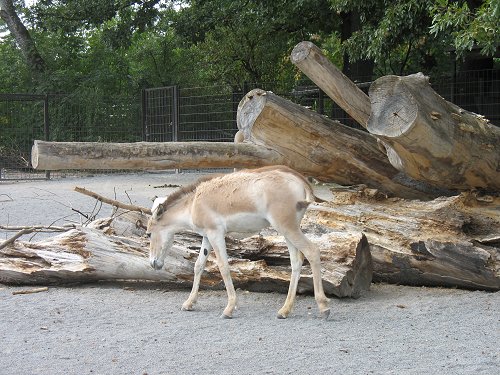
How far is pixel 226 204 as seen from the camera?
6.56 m

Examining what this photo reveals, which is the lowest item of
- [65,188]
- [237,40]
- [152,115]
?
[65,188]

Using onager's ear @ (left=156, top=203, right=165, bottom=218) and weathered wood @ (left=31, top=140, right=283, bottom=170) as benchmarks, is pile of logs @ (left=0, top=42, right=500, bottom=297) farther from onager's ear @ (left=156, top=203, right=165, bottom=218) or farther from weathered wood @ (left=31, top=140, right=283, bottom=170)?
onager's ear @ (left=156, top=203, right=165, bottom=218)

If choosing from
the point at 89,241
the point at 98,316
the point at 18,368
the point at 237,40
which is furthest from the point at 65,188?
the point at 18,368

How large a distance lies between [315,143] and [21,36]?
22.1m

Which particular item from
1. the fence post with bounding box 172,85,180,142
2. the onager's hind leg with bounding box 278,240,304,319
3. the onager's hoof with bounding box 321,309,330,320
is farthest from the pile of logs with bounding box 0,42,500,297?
the fence post with bounding box 172,85,180,142

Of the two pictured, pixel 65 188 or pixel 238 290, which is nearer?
pixel 238 290

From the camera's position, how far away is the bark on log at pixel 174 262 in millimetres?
7230

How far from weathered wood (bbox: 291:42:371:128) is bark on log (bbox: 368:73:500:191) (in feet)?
1.95

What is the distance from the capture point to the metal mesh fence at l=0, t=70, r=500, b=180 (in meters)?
22.8

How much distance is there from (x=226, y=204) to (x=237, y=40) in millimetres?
20398

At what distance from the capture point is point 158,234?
7027 mm

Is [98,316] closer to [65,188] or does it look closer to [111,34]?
[65,188]

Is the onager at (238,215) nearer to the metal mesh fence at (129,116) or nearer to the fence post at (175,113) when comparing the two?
the metal mesh fence at (129,116)

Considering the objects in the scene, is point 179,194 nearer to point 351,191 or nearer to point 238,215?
point 238,215
